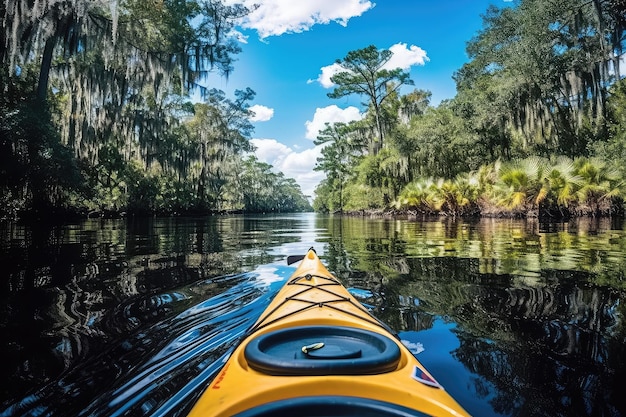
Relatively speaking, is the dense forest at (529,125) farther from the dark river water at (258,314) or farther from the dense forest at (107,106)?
the dense forest at (107,106)

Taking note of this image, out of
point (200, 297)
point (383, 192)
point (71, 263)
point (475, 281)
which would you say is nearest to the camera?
point (200, 297)

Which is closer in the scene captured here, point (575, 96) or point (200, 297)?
point (200, 297)

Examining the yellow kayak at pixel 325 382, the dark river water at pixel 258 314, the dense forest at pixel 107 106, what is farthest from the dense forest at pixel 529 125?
the yellow kayak at pixel 325 382

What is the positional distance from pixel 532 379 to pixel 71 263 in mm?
6525

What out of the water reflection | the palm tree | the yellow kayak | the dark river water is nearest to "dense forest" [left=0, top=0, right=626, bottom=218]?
the palm tree

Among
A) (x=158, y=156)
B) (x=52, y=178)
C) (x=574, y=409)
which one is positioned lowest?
(x=574, y=409)

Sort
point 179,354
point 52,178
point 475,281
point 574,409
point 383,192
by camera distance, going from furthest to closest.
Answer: point 383,192, point 52,178, point 475,281, point 179,354, point 574,409

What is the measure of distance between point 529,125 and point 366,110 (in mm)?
15173

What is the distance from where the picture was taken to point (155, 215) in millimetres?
32188

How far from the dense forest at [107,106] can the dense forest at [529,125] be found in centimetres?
1343

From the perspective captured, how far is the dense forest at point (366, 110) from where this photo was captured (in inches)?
513

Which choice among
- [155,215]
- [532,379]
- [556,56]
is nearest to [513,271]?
[532,379]

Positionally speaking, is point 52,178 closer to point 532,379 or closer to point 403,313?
point 403,313

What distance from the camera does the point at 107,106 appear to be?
20.3m
